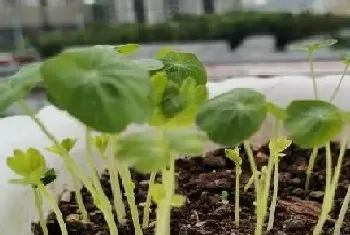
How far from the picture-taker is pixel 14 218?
0.62 metres

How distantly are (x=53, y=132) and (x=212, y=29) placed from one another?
0.56 m

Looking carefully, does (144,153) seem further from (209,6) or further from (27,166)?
(209,6)

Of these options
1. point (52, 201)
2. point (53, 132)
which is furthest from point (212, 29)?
point (52, 201)

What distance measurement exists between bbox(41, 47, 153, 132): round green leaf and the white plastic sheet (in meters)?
0.24

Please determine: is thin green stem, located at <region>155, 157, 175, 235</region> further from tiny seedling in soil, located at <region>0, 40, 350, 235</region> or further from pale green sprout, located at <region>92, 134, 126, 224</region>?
pale green sprout, located at <region>92, 134, 126, 224</region>

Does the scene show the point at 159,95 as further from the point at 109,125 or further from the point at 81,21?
the point at 81,21

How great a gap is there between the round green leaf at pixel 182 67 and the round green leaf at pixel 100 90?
135 millimetres

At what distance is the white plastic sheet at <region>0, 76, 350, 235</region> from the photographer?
2.06 feet

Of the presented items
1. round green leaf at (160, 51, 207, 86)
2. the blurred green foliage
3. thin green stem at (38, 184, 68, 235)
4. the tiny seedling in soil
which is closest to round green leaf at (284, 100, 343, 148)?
the tiny seedling in soil

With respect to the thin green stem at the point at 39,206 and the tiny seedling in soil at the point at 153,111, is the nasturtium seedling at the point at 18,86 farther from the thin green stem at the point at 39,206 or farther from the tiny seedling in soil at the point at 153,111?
the thin green stem at the point at 39,206

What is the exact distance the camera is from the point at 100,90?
0.40 m

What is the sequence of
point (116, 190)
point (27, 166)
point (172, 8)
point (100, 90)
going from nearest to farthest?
point (100, 90) < point (27, 166) < point (116, 190) < point (172, 8)

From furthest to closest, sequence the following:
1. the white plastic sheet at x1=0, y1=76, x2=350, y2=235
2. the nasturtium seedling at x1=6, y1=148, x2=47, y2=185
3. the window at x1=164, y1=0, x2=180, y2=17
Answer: the window at x1=164, y1=0, x2=180, y2=17, the white plastic sheet at x1=0, y1=76, x2=350, y2=235, the nasturtium seedling at x1=6, y1=148, x2=47, y2=185

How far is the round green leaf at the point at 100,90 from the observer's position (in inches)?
15.5
